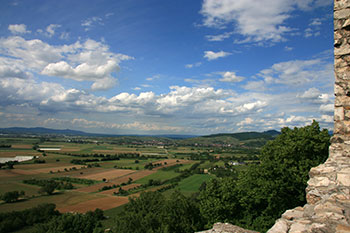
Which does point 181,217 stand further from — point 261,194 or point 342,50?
point 342,50

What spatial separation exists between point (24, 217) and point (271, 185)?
145ft

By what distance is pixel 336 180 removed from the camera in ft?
18.3

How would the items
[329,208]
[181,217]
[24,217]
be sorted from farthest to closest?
[24,217] < [181,217] < [329,208]

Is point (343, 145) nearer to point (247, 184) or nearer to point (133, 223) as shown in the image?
point (247, 184)

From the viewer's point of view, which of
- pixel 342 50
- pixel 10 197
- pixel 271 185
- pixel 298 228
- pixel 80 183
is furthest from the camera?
pixel 80 183

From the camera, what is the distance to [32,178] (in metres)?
66.8

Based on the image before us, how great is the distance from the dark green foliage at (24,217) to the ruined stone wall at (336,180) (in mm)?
42668

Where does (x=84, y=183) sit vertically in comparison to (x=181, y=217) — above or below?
below

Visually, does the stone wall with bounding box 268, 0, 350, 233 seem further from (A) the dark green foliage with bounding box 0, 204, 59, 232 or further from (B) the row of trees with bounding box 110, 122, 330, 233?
(A) the dark green foliage with bounding box 0, 204, 59, 232

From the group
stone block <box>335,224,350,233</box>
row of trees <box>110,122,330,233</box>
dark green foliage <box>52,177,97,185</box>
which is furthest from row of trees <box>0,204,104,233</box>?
dark green foliage <box>52,177,97,185</box>

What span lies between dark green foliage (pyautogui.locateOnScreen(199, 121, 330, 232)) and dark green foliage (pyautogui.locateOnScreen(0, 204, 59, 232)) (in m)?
33.7

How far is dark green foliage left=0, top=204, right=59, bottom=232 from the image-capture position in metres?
36.1

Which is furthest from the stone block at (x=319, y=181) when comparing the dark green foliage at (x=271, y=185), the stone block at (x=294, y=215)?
the dark green foliage at (x=271, y=185)

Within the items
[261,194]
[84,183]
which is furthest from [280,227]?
[84,183]
